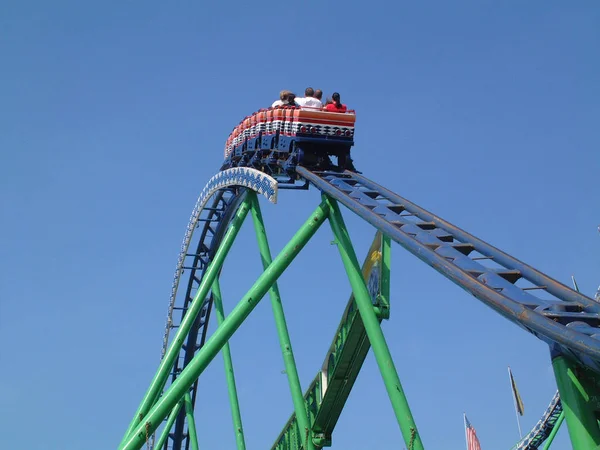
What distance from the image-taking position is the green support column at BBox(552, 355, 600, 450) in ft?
17.9

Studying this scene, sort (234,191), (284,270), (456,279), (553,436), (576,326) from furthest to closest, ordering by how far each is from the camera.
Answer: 1. (553,436)
2. (234,191)
3. (284,270)
4. (456,279)
5. (576,326)

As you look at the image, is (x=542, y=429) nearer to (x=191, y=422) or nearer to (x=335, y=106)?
(x=191, y=422)

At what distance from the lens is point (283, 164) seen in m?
12.4

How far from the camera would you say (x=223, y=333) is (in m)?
10.5

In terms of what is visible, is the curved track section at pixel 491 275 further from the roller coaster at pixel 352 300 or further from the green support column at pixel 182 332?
the green support column at pixel 182 332

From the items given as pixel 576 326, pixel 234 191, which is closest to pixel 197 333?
pixel 234 191

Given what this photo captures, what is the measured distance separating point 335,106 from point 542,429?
21402 millimetres

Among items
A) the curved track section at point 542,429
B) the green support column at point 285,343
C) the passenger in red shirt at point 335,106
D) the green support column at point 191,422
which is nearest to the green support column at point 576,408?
the green support column at point 285,343

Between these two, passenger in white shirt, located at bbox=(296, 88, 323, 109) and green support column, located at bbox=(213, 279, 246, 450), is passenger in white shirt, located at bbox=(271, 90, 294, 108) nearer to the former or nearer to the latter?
passenger in white shirt, located at bbox=(296, 88, 323, 109)

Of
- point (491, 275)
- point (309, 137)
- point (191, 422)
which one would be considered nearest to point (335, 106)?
point (309, 137)

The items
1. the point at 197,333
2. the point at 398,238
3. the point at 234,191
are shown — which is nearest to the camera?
the point at 398,238

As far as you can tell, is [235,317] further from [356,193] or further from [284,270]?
[356,193]

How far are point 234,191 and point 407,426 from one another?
947cm

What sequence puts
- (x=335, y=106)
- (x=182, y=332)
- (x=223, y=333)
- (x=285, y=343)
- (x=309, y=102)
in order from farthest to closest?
(x=182, y=332) → (x=309, y=102) → (x=335, y=106) → (x=285, y=343) → (x=223, y=333)
